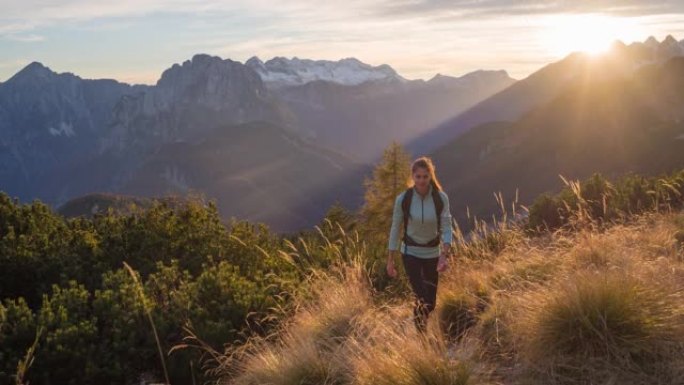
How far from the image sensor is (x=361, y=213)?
3750 cm

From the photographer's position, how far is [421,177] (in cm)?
711

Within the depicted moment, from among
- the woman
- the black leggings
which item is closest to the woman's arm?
the woman

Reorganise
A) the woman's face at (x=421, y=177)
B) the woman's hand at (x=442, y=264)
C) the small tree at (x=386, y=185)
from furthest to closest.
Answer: the small tree at (x=386, y=185), the woman's face at (x=421, y=177), the woman's hand at (x=442, y=264)

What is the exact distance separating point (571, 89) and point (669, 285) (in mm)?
178347

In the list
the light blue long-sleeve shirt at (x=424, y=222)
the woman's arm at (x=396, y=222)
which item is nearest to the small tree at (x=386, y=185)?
the woman's arm at (x=396, y=222)

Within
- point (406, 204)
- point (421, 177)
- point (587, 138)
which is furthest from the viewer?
point (587, 138)

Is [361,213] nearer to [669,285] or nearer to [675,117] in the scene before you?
[669,285]

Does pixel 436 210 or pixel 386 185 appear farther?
pixel 386 185

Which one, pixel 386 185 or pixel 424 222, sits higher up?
pixel 424 222

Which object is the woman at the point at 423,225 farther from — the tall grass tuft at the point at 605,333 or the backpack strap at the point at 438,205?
the tall grass tuft at the point at 605,333

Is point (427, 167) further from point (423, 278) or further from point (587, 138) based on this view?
point (587, 138)

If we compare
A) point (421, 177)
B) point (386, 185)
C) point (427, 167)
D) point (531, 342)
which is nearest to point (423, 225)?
point (421, 177)

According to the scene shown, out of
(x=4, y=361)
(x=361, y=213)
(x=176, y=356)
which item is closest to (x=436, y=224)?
(x=176, y=356)

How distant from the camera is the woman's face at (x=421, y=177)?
280 inches
